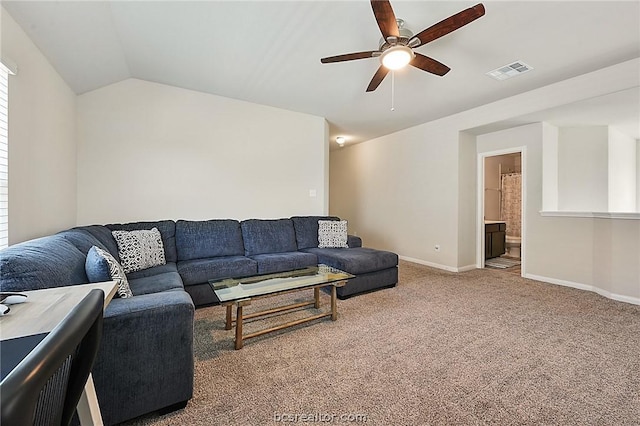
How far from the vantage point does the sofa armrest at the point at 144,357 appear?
4.34ft

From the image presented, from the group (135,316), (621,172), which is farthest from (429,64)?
(621,172)

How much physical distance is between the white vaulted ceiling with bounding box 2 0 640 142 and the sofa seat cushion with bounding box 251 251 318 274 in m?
2.16

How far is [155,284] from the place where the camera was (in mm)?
2250

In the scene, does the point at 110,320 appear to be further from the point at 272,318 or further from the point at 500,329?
the point at 500,329

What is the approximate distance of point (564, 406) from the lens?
1.54 meters

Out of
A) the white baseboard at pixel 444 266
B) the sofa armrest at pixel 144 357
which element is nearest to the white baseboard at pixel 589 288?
the white baseboard at pixel 444 266

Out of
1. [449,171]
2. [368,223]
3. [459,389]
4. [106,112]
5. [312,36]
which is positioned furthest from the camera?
[368,223]

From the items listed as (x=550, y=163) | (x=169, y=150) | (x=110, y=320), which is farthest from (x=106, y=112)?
(x=550, y=163)

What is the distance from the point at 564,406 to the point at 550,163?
150 inches

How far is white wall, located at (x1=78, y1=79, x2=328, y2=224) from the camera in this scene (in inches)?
130

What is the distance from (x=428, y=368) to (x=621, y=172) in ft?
17.5

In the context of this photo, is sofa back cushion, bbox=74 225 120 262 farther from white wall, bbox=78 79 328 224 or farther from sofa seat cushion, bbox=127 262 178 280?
white wall, bbox=78 79 328 224

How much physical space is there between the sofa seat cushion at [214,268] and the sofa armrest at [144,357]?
54.3 inches

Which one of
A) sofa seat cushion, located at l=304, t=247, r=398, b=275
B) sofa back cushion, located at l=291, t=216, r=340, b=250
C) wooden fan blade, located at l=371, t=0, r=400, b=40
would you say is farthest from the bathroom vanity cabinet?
wooden fan blade, located at l=371, t=0, r=400, b=40
